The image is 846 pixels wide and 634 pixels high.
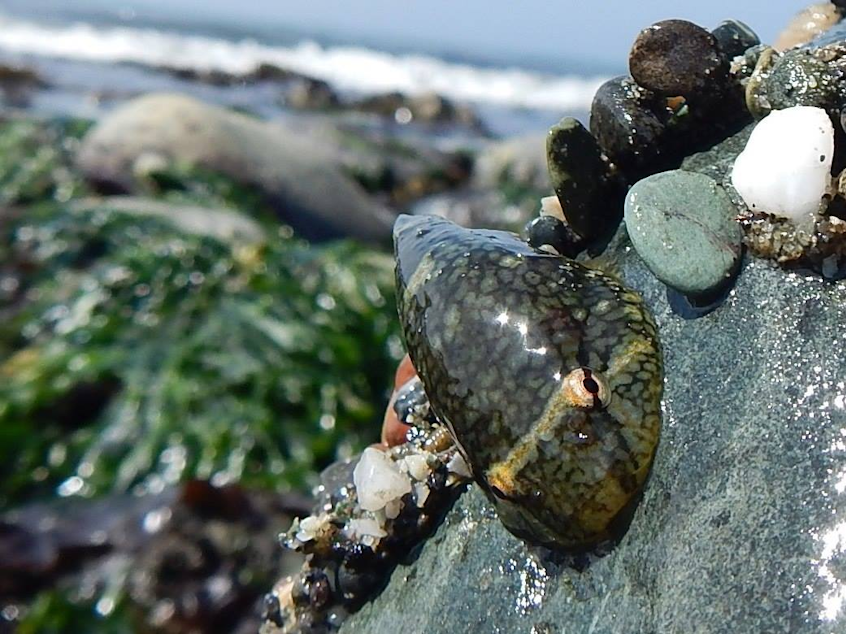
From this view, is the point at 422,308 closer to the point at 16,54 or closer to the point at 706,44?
the point at 706,44

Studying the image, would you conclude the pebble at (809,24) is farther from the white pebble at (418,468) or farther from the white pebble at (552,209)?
the white pebble at (418,468)

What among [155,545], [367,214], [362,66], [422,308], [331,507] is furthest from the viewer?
[362,66]

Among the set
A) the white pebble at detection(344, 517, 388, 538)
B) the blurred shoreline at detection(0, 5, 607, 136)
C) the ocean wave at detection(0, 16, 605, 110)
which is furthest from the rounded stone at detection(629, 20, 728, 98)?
the ocean wave at detection(0, 16, 605, 110)

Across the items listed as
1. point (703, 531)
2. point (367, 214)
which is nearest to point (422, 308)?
point (703, 531)

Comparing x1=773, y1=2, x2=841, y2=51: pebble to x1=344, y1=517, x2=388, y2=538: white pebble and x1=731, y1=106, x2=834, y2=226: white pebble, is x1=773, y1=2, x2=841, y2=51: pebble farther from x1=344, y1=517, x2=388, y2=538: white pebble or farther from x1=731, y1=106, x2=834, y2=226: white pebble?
x1=344, y1=517, x2=388, y2=538: white pebble

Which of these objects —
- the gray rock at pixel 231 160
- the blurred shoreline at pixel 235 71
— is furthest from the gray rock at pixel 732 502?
the blurred shoreline at pixel 235 71

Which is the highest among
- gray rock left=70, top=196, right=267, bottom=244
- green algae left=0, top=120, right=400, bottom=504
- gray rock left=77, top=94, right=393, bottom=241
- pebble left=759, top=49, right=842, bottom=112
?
pebble left=759, top=49, right=842, bottom=112
